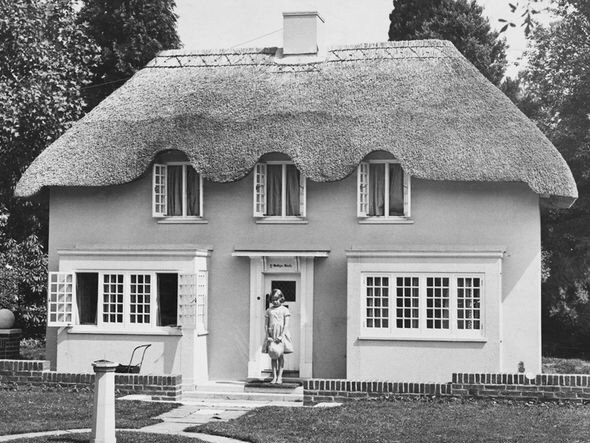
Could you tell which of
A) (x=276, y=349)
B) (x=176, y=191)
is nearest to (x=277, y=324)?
(x=276, y=349)

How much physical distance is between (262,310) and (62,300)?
15.5 feet

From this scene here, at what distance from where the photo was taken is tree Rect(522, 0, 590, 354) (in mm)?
39250

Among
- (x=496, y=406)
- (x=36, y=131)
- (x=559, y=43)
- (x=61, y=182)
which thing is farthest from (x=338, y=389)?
(x=559, y=43)

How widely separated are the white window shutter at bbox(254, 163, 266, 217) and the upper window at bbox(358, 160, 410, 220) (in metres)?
2.36

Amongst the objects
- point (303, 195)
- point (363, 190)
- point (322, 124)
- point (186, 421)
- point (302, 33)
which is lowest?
point (186, 421)

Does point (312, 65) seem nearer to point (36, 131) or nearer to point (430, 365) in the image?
point (430, 365)

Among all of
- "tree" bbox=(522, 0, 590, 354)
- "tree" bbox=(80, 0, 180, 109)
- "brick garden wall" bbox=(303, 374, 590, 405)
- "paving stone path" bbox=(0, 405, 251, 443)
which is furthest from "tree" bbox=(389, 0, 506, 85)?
"paving stone path" bbox=(0, 405, 251, 443)

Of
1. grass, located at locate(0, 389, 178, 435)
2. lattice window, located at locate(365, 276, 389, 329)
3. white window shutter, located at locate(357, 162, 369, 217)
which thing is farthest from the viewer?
white window shutter, located at locate(357, 162, 369, 217)

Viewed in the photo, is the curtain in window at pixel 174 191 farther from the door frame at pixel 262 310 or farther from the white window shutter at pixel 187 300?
the door frame at pixel 262 310

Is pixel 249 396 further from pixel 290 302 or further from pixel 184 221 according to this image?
pixel 184 221

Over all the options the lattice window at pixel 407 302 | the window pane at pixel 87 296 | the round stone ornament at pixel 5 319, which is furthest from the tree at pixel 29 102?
the lattice window at pixel 407 302

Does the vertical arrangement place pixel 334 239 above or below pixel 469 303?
above

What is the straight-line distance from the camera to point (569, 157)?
1563 inches

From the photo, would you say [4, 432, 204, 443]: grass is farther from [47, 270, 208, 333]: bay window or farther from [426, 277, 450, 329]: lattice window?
[426, 277, 450, 329]: lattice window
